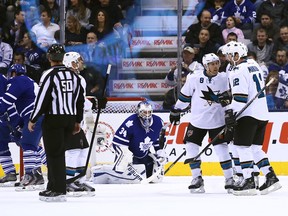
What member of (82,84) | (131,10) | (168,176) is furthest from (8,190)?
(131,10)

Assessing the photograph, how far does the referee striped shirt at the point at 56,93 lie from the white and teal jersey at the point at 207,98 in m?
1.72

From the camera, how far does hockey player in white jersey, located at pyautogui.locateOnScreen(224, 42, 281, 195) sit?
8.66m

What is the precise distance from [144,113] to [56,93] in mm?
2895

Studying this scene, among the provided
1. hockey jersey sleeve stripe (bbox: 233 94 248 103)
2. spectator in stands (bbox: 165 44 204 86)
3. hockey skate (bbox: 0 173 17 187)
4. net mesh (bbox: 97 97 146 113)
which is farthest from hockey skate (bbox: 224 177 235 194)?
spectator in stands (bbox: 165 44 204 86)

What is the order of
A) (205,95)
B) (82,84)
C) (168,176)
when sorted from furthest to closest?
1. (168,176)
2. (205,95)
3. (82,84)

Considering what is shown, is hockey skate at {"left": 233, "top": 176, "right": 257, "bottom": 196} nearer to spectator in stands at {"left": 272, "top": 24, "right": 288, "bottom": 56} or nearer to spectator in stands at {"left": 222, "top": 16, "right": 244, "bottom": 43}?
spectator in stands at {"left": 272, "top": 24, "right": 288, "bottom": 56}

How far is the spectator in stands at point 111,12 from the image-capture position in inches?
485

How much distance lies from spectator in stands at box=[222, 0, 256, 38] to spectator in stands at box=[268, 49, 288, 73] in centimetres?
56

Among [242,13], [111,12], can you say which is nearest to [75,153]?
[111,12]

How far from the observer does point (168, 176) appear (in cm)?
1172

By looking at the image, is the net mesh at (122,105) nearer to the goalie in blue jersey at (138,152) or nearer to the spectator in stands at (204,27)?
the goalie in blue jersey at (138,152)

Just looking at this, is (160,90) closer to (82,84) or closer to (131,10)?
(131,10)

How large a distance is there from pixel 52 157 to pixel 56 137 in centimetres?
16

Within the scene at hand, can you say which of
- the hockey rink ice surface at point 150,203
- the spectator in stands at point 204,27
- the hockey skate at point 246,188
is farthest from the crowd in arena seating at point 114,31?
the hockey skate at point 246,188
